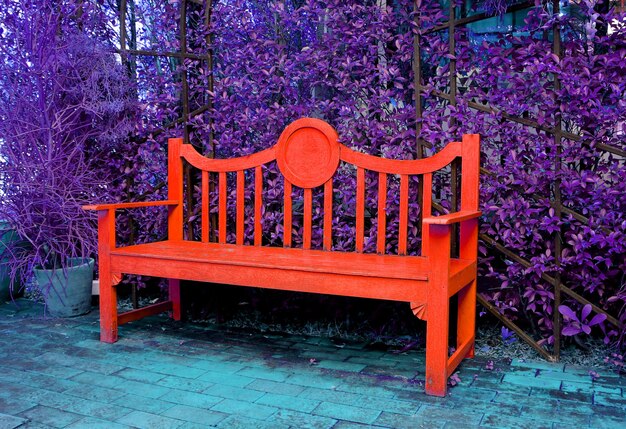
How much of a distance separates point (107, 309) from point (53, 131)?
4.04ft

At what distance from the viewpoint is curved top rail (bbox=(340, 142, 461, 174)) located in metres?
3.08

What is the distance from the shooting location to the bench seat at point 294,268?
8.77ft

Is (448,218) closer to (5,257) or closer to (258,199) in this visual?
(258,199)

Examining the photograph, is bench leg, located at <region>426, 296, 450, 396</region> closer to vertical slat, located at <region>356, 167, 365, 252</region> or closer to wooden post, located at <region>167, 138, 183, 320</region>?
vertical slat, located at <region>356, 167, 365, 252</region>

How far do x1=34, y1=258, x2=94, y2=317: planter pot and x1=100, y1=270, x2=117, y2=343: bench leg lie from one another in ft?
1.81

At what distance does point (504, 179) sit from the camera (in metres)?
3.14

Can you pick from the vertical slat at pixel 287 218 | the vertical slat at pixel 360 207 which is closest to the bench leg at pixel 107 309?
the vertical slat at pixel 287 218

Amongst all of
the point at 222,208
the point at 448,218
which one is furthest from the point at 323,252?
the point at 448,218

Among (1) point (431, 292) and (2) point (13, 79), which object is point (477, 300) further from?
(2) point (13, 79)

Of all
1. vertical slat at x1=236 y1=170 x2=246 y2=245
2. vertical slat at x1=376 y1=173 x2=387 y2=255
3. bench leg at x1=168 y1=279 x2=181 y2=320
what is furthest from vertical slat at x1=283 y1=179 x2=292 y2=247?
bench leg at x1=168 y1=279 x2=181 y2=320

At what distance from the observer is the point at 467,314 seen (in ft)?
10.2

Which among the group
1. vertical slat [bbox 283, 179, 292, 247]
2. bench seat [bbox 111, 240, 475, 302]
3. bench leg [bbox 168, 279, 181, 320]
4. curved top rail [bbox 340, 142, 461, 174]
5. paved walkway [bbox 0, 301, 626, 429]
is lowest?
paved walkway [bbox 0, 301, 626, 429]

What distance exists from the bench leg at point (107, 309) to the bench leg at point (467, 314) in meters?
1.90

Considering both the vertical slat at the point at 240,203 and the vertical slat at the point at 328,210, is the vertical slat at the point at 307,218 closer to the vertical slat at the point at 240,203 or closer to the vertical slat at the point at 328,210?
the vertical slat at the point at 328,210
